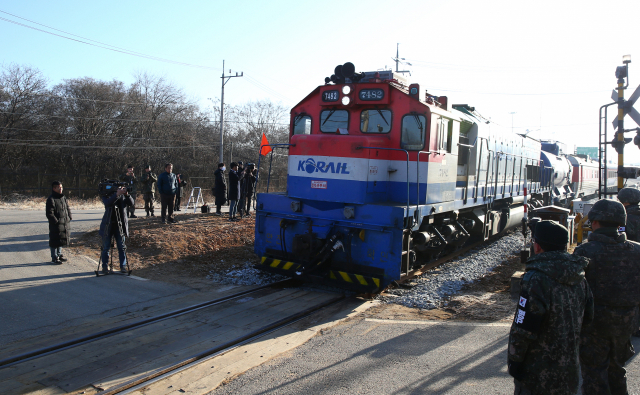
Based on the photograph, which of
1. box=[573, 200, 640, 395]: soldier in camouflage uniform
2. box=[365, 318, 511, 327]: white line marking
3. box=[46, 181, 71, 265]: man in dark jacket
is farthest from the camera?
box=[46, 181, 71, 265]: man in dark jacket

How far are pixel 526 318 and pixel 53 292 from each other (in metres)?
7.32

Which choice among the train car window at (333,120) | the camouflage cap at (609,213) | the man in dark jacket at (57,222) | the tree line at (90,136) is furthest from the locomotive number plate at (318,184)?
the tree line at (90,136)

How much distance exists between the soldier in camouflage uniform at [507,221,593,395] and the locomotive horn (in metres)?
5.59

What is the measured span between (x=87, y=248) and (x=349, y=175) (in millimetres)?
7001

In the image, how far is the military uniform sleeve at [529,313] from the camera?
283 cm

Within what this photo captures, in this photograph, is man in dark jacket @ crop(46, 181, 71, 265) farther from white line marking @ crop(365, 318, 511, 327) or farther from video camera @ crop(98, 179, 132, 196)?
white line marking @ crop(365, 318, 511, 327)

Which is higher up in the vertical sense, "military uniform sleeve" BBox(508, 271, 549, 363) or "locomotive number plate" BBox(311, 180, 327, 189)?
"locomotive number plate" BBox(311, 180, 327, 189)

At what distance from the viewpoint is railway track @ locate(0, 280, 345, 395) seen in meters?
4.25

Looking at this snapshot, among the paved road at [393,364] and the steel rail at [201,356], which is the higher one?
the paved road at [393,364]

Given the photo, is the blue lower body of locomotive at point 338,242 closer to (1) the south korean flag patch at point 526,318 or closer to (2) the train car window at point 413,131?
(2) the train car window at point 413,131

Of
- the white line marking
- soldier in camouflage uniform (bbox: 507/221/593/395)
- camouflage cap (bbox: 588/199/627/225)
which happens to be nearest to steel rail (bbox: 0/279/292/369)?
the white line marking

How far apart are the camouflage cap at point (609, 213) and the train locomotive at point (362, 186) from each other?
3.23 meters

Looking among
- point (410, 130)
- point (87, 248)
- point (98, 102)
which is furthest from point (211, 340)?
point (98, 102)

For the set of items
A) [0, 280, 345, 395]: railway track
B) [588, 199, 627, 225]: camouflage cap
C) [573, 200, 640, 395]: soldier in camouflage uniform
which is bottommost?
[0, 280, 345, 395]: railway track
